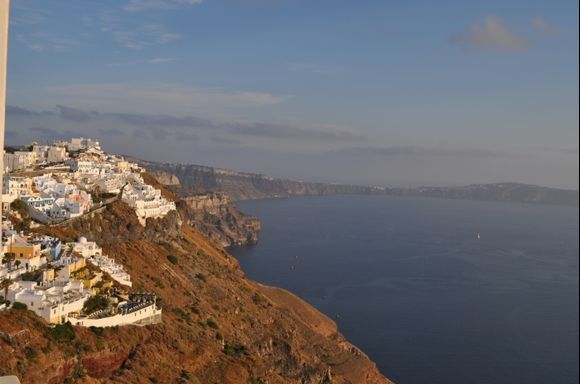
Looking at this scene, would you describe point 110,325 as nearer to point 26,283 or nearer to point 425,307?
point 26,283

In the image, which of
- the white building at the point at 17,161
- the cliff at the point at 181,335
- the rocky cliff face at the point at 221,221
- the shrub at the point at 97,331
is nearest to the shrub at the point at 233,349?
the cliff at the point at 181,335

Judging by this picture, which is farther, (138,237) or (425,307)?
(425,307)

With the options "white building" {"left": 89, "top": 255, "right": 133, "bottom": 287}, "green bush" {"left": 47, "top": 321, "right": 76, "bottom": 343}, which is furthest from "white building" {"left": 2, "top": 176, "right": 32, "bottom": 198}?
"green bush" {"left": 47, "top": 321, "right": 76, "bottom": 343}

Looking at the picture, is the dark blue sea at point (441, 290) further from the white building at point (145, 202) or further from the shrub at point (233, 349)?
the white building at point (145, 202)

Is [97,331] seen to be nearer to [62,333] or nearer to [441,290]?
[62,333]

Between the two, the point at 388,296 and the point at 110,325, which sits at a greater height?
the point at 110,325

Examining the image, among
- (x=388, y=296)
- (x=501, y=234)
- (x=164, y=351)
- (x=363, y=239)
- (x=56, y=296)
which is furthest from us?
(x=501, y=234)

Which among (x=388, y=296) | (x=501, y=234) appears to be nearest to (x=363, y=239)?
(x=501, y=234)
